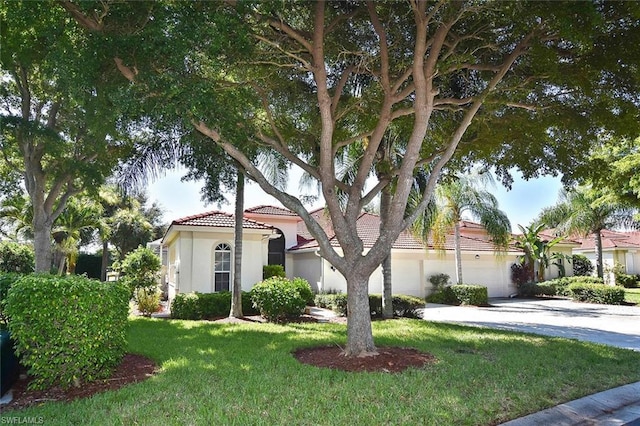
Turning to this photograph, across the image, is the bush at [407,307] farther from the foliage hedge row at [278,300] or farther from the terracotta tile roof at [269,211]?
the terracotta tile roof at [269,211]

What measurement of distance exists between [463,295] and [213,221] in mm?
13099

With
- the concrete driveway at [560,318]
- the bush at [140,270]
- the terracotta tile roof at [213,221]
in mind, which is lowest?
the concrete driveway at [560,318]

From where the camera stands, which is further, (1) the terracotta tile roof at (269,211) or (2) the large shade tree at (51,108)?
(1) the terracotta tile roof at (269,211)

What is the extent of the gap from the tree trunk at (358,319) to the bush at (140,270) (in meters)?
11.0

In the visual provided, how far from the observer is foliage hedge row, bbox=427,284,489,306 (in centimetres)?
2272

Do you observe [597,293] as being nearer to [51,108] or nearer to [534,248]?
[534,248]

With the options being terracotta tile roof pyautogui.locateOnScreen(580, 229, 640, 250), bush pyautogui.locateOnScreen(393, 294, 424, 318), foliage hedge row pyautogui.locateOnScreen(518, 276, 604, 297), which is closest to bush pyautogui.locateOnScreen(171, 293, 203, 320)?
bush pyautogui.locateOnScreen(393, 294, 424, 318)

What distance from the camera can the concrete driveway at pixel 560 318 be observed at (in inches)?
507

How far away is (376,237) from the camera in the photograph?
26016 millimetres

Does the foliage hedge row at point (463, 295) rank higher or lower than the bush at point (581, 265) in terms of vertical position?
lower

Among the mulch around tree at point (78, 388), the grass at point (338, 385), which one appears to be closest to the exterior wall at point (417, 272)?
the grass at point (338, 385)

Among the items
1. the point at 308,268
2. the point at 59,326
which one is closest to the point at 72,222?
the point at 308,268

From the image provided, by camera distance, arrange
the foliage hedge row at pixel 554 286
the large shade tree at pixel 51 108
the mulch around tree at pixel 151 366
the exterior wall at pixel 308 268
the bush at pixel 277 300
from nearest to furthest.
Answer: the mulch around tree at pixel 151 366 → the large shade tree at pixel 51 108 → the bush at pixel 277 300 → the exterior wall at pixel 308 268 → the foliage hedge row at pixel 554 286

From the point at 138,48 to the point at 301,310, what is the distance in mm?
10003
